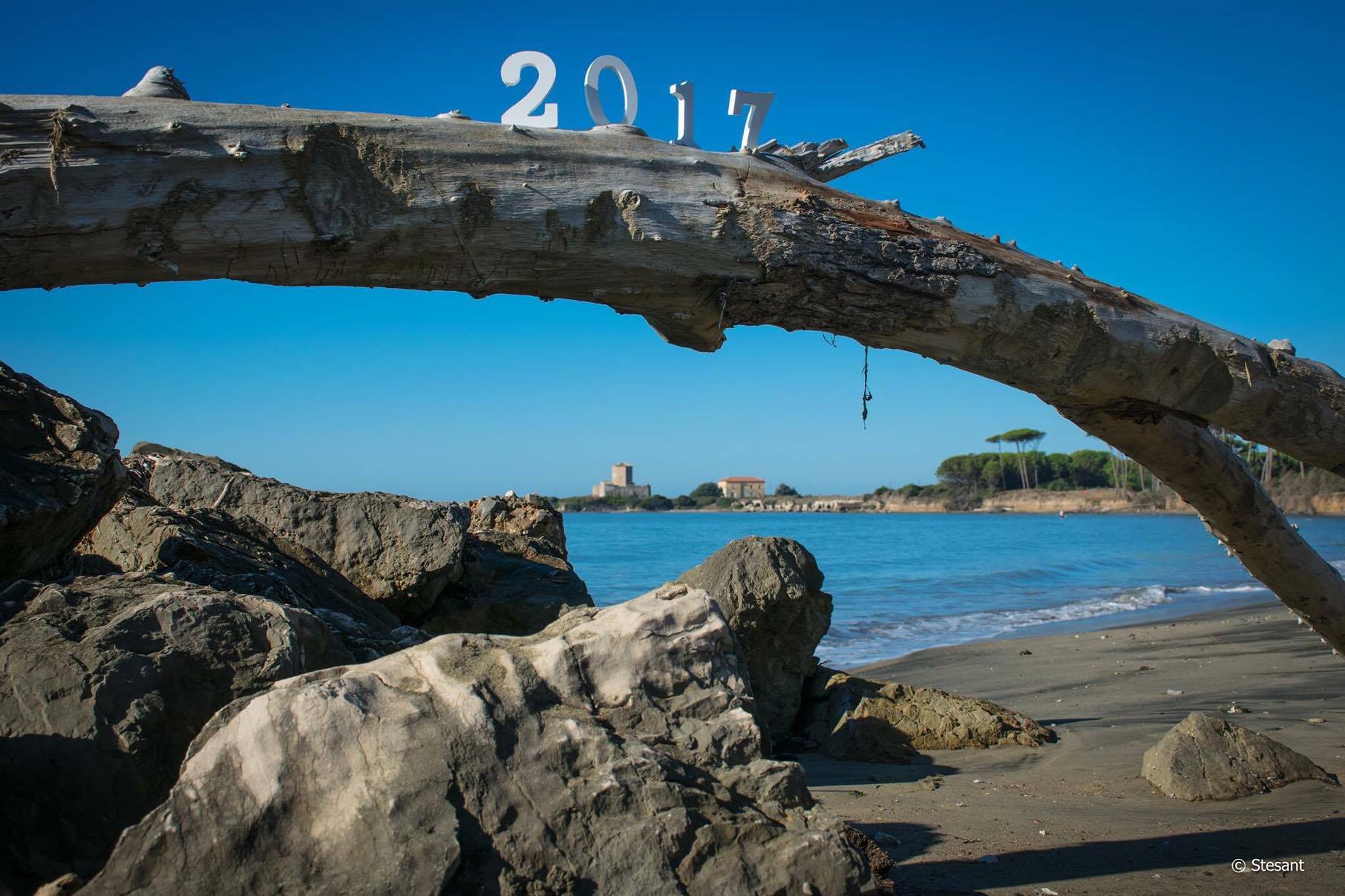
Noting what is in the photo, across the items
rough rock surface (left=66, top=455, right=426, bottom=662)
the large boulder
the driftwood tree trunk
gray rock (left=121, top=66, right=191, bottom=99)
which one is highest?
gray rock (left=121, top=66, right=191, bottom=99)

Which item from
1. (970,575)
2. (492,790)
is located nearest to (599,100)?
(492,790)

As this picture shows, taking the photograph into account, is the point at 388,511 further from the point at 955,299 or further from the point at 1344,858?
the point at 1344,858

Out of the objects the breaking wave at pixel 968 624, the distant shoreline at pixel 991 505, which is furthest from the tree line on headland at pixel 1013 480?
the breaking wave at pixel 968 624

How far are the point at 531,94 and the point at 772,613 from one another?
4.87 meters

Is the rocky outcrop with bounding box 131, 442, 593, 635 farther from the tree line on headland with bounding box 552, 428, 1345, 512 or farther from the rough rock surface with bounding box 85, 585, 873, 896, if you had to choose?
the tree line on headland with bounding box 552, 428, 1345, 512

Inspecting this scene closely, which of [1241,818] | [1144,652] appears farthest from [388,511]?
[1144,652]

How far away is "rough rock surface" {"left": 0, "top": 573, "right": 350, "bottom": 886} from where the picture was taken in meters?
2.56

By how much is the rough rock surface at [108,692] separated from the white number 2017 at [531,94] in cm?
176

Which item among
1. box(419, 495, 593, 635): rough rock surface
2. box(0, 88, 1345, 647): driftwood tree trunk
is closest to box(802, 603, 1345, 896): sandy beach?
box(0, 88, 1345, 647): driftwood tree trunk

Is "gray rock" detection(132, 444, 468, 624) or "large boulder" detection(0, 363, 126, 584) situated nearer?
"large boulder" detection(0, 363, 126, 584)

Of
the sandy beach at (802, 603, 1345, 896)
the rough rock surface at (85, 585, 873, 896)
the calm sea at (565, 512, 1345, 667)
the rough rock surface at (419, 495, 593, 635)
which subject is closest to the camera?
the rough rock surface at (85, 585, 873, 896)

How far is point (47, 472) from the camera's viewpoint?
3543mm

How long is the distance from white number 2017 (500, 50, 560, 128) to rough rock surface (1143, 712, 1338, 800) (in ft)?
14.5

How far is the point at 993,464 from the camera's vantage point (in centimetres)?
10706
